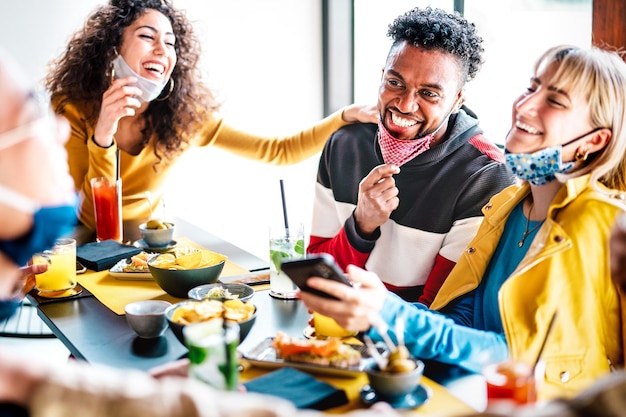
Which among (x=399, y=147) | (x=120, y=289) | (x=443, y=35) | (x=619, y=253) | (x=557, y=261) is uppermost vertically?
(x=443, y=35)

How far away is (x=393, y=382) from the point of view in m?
1.33

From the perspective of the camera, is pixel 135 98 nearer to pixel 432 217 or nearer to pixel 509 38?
pixel 432 217

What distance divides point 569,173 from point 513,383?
26.2 inches

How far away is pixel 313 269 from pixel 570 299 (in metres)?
0.59

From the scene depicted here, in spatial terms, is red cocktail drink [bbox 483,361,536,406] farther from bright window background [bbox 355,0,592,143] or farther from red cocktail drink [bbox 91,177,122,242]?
bright window background [bbox 355,0,592,143]

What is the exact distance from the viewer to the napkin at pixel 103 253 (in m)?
2.28

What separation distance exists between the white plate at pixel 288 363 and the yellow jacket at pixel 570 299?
0.36 metres

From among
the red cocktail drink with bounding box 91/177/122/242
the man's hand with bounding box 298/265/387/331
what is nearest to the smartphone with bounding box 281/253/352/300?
the man's hand with bounding box 298/265/387/331

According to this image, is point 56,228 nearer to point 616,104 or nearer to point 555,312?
point 555,312

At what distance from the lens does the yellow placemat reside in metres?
2.00

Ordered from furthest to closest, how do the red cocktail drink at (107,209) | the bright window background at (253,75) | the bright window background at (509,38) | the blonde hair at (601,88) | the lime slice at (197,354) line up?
1. the bright window background at (253,75)
2. the bright window background at (509,38)
3. the red cocktail drink at (107,209)
4. the blonde hair at (601,88)
5. the lime slice at (197,354)

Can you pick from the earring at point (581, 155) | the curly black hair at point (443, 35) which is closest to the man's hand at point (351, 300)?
the earring at point (581, 155)

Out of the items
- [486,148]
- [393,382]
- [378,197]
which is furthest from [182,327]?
[486,148]

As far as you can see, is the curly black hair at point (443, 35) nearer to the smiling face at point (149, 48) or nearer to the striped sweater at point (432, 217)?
the striped sweater at point (432, 217)
